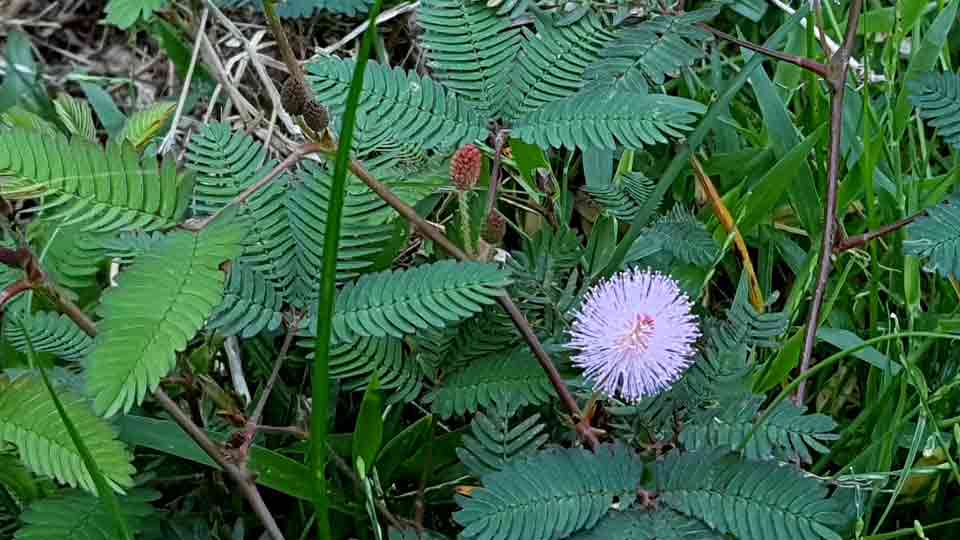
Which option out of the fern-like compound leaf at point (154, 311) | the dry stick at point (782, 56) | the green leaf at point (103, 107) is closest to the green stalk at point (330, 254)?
the fern-like compound leaf at point (154, 311)

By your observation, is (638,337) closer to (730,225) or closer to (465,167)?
(465,167)

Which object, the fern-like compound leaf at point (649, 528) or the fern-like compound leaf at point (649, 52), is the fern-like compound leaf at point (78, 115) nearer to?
the fern-like compound leaf at point (649, 52)

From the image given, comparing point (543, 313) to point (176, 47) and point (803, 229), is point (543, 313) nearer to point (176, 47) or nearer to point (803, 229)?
point (803, 229)

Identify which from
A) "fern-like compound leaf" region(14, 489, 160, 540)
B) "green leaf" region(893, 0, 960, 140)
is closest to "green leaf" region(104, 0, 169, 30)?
"fern-like compound leaf" region(14, 489, 160, 540)

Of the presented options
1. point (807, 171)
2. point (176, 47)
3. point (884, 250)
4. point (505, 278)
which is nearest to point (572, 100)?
point (505, 278)

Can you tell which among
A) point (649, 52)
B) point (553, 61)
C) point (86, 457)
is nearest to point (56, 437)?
point (86, 457)
